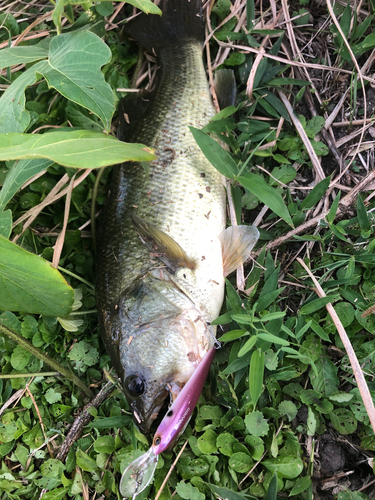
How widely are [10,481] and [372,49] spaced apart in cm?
406

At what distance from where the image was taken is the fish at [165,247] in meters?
2.14

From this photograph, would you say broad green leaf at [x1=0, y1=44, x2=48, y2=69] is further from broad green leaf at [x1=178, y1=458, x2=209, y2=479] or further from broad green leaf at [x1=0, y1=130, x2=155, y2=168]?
broad green leaf at [x1=178, y1=458, x2=209, y2=479]

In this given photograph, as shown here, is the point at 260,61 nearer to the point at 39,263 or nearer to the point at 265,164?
the point at 265,164

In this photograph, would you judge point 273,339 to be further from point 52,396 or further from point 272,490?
point 52,396

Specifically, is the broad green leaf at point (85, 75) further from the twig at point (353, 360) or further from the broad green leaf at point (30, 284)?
the twig at point (353, 360)

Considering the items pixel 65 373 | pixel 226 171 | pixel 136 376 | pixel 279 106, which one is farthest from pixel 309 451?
pixel 279 106

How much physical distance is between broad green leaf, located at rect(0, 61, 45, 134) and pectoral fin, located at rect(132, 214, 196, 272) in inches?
34.0

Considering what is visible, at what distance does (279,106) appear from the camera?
271cm

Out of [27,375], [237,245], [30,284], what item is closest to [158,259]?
[237,245]

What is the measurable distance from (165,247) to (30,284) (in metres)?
0.89

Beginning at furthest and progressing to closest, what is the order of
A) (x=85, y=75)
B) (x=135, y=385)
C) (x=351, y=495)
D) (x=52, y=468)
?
(x=52, y=468) → (x=135, y=385) → (x=351, y=495) → (x=85, y=75)

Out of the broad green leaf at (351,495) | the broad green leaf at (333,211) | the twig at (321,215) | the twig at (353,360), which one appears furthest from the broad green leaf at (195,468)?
the broad green leaf at (333,211)

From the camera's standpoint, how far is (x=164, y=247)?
226 centimetres

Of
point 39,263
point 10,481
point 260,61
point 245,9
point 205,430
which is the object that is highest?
point 245,9
